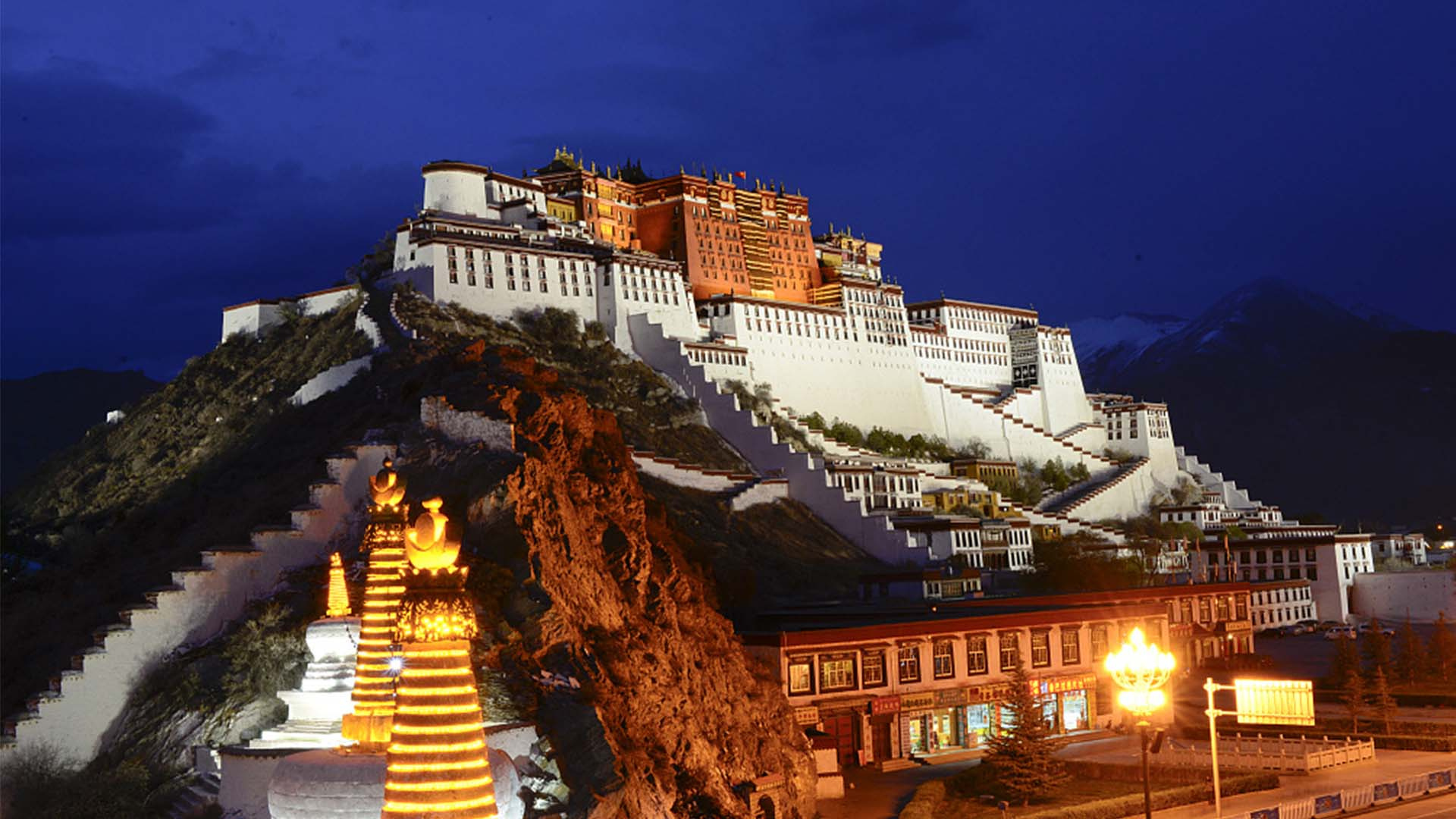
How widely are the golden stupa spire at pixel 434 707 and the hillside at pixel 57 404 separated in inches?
5323

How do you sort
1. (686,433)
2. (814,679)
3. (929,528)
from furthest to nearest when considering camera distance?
(686,433), (929,528), (814,679)

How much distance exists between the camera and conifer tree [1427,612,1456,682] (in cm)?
4991

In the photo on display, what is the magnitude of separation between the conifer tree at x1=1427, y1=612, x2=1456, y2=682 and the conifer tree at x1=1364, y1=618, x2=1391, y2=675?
1.83m

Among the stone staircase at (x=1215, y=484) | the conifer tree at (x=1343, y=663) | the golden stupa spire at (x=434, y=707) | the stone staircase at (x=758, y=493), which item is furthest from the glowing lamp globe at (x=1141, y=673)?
the stone staircase at (x=1215, y=484)

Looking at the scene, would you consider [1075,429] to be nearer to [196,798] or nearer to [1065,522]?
[1065,522]

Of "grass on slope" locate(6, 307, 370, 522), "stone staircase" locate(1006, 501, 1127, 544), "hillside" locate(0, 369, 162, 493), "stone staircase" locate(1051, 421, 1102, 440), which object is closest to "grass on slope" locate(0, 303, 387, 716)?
"grass on slope" locate(6, 307, 370, 522)

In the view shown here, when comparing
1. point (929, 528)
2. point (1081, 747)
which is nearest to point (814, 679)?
point (1081, 747)

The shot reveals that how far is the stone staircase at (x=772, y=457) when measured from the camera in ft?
209

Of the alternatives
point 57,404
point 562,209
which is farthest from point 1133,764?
point 57,404

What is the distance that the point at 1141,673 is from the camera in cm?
2252

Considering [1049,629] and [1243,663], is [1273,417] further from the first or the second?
[1049,629]

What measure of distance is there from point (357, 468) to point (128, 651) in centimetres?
846

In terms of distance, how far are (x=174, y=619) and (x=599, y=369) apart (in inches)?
1380

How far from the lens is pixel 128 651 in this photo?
3669cm
